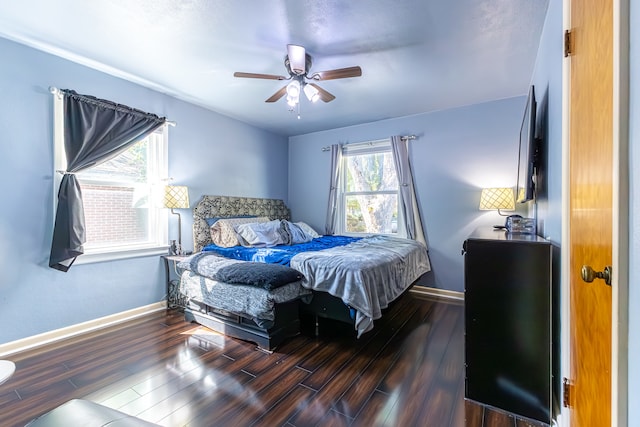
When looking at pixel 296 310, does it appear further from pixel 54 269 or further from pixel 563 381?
pixel 54 269

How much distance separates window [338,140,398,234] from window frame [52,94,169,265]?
2.66m

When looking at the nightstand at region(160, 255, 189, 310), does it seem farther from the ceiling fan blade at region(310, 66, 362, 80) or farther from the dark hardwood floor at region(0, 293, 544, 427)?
the ceiling fan blade at region(310, 66, 362, 80)

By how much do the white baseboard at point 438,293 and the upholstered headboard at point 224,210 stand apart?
2.58 meters

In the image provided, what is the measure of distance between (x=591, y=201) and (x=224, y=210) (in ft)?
12.6

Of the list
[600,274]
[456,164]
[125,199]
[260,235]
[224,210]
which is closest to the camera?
[600,274]

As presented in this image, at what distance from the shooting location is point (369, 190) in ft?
14.8

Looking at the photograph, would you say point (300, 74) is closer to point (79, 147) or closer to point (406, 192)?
point (79, 147)

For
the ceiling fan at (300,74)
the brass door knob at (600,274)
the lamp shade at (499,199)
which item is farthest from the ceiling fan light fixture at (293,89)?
the lamp shade at (499,199)

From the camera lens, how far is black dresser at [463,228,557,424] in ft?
4.91

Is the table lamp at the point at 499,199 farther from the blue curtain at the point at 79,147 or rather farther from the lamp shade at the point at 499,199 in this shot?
the blue curtain at the point at 79,147

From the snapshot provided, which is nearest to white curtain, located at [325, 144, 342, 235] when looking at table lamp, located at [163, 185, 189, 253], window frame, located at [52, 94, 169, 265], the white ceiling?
the white ceiling

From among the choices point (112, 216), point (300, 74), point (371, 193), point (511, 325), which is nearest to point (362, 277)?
point (511, 325)

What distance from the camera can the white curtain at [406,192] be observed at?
3980 mm

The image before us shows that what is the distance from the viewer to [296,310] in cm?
258
